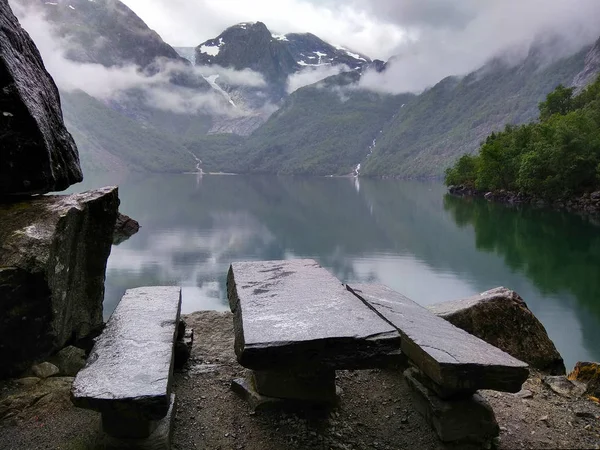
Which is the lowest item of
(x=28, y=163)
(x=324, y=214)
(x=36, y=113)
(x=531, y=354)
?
(x=324, y=214)

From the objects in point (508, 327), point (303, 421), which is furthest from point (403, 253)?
point (303, 421)

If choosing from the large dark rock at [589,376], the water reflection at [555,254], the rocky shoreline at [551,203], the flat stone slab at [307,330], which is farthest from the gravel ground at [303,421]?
the rocky shoreline at [551,203]

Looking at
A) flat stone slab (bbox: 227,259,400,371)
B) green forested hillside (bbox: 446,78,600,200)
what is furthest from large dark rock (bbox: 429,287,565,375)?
green forested hillside (bbox: 446,78,600,200)

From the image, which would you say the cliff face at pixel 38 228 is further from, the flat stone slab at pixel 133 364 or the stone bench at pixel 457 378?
the stone bench at pixel 457 378

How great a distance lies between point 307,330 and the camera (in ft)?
17.7

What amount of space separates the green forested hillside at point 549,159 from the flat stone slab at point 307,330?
61449 mm

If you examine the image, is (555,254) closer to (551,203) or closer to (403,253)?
(403,253)

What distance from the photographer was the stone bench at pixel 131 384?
4.74 m

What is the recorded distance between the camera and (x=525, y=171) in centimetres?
6831

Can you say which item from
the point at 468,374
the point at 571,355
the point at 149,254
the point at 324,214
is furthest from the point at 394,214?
the point at 468,374

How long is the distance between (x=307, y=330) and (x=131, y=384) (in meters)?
1.74

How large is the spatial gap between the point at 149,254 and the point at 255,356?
25.8m

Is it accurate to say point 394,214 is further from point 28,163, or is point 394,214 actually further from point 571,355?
point 28,163

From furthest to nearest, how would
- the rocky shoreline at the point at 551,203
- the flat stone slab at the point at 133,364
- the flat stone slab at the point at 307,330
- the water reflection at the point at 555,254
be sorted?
the rocky shoreline at the point at 551,203 < the water reflection at the point at 555,254 < the flat stone slab at the point at 307,330 < the flat stone slab at the point at 133,364
